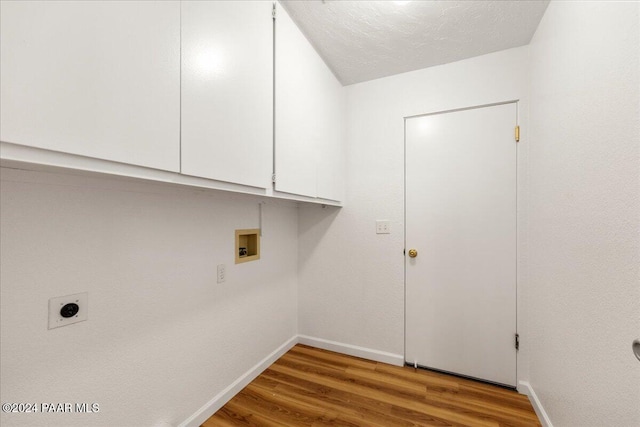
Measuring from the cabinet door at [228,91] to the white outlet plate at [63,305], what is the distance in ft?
2.20

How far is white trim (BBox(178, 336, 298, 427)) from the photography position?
147 cm

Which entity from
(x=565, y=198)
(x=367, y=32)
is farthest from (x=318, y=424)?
(x=367, y=32)

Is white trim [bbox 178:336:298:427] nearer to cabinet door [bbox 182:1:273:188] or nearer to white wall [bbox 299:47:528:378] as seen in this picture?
white wall [bbox 299:47:528:378]

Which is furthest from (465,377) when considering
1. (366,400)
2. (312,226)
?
(312,226)

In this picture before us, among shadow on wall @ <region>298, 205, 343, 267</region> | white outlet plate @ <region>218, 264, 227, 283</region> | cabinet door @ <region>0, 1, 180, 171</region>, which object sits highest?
cabinet door @ <region>0, 1, 180, 171</region>

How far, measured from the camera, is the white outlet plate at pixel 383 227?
2234mm

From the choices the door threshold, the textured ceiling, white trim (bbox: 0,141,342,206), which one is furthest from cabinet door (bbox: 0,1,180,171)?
the door threshold

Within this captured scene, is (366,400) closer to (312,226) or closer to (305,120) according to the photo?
(312,226)

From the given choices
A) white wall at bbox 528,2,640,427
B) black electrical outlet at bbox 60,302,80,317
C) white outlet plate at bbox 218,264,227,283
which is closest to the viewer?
white wall at bbox 528,2,640,427

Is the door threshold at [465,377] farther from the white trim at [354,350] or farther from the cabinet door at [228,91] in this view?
the cabinet door at [228,91]

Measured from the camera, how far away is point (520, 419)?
5.13 feet

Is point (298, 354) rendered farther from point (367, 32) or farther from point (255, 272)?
point (367, 32)

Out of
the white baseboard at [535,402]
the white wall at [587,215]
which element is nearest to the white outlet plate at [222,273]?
the white wall at [587,215]

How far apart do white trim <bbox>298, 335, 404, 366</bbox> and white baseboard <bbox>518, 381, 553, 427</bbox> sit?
32.0 inches
